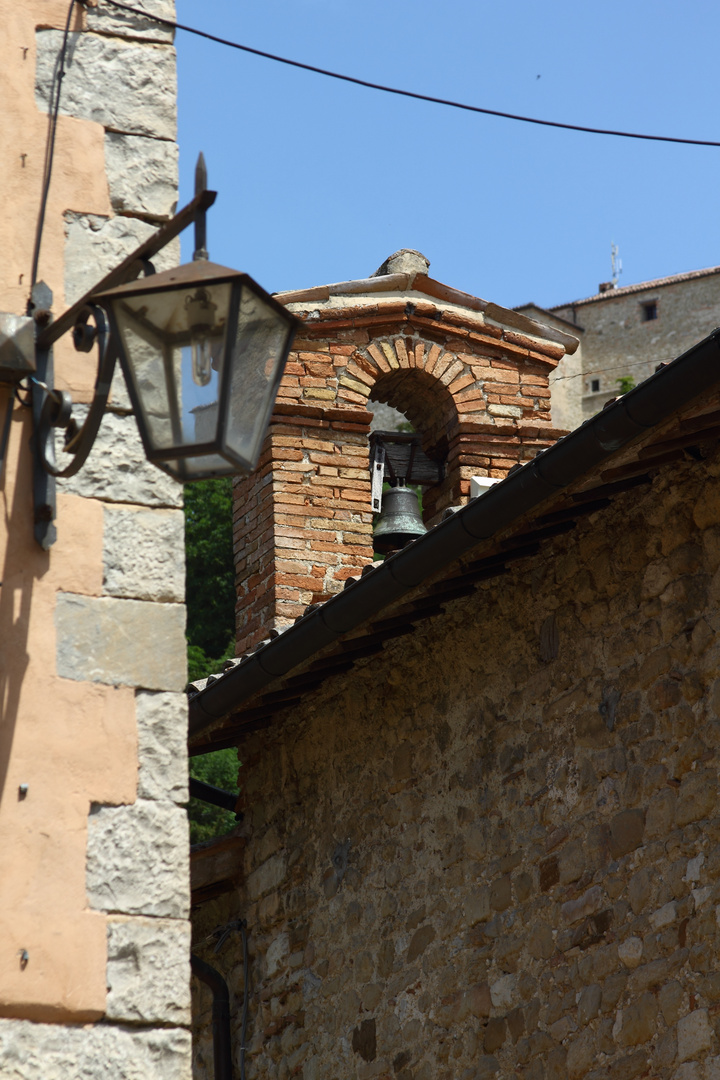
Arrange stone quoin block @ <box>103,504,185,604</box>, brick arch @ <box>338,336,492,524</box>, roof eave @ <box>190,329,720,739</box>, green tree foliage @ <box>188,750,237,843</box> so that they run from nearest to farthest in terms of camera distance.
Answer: stone quoin block @ <box>103,504,185,604</box> < roof eave @ <box>190,329,720,739</box> < brick arch @ <box>338,336,492,524</box> < green tree foliage @ <box>188,750,237,843</box>

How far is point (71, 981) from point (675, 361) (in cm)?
239

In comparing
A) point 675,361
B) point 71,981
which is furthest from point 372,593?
point 71,981

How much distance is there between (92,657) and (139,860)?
423 millimetres

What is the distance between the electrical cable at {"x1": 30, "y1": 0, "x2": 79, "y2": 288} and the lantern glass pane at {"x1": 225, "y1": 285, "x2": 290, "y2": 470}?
74 cm

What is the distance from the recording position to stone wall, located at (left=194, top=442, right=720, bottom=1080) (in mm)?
4594

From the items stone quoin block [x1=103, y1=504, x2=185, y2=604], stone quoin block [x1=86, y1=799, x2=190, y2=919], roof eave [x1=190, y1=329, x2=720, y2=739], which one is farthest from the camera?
roof eave [x1=190, y1=329, x2=720, y2=739]

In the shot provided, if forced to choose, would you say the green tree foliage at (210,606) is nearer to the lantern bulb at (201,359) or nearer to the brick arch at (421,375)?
the brick arch at (421,375)

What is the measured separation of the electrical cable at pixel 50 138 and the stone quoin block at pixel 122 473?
362mm

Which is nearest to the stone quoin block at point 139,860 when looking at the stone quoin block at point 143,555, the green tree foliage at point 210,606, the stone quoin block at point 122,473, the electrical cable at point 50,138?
the stone quoin block at point 143,555

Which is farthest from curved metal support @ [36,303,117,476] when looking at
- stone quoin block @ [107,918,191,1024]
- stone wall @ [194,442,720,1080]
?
stone wall @ [194,442,720,1080]

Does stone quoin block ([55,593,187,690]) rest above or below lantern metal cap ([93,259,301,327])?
below

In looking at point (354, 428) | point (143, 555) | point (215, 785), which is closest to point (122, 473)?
point (143, 555)

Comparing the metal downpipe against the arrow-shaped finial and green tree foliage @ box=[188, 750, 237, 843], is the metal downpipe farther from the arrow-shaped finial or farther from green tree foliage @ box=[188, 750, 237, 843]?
green tree foliage @ box=[188, 750, 237, 843]

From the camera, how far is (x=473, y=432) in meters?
8.07
